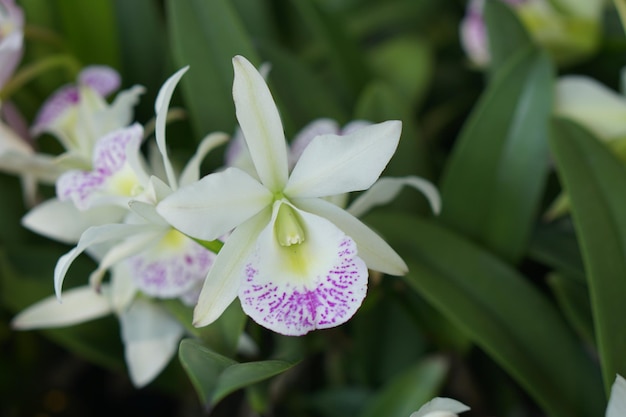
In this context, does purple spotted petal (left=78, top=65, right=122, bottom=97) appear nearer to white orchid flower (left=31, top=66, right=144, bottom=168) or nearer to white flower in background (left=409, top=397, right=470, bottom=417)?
white orchid flower (left=31, top=66, right=144, bottom=168)

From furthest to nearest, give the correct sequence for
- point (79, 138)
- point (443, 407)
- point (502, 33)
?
point (502, 33) < point (79, 138) < point (443, 407)

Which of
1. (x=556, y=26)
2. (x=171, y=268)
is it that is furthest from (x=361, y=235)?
(x=556, y=26)

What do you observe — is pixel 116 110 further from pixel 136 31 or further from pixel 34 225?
pixel 136 31

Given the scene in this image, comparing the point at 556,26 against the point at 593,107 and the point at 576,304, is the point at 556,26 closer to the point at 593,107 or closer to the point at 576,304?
the point at 593,107

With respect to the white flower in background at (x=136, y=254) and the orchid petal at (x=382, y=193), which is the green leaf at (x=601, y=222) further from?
the white flower in background at (x=136, y=254)

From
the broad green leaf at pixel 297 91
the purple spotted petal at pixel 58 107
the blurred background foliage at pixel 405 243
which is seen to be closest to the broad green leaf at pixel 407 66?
the blurred background foliage at pixel 405 243

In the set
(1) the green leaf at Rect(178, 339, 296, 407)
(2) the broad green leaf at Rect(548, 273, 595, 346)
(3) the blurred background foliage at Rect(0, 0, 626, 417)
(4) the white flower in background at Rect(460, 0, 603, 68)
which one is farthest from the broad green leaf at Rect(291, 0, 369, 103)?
(1) the green leaf at Rect(178, 339, 296, 407)
